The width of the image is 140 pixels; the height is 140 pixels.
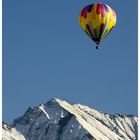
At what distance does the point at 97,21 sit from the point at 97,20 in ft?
0.58

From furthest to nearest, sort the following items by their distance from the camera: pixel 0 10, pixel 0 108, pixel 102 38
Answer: pixel 102 38
pixel 0 10
pixel 0 108

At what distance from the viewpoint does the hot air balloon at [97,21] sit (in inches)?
4429

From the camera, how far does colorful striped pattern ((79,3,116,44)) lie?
112500 millimetres

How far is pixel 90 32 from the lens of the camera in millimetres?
113312

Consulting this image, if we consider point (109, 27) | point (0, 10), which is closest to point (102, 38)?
point (109, 27)

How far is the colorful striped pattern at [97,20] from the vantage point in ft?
369

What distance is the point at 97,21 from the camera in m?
113

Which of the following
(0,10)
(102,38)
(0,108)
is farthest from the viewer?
(102,38)

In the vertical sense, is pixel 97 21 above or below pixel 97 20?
below

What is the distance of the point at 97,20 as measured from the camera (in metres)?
113

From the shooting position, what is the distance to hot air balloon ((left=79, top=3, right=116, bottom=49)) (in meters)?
112

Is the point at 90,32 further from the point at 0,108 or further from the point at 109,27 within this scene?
the point at 0,108

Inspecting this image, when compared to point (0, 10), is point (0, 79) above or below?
below

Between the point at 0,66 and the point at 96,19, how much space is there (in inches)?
2275
